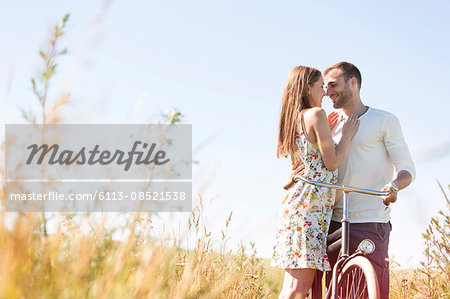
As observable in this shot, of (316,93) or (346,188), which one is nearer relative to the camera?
(346,188)

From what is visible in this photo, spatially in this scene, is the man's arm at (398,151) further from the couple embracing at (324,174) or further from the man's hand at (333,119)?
the man's hand at (333,119)

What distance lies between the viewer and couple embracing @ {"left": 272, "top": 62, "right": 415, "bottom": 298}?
311 centimetres

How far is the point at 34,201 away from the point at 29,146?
9.5 inches

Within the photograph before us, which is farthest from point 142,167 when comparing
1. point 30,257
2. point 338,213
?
point 338,213

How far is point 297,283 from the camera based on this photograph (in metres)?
3.09

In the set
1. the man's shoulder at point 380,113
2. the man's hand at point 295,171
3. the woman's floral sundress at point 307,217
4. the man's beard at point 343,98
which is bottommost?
the woman's floral sundress at point 307,217

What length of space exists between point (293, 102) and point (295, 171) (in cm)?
47

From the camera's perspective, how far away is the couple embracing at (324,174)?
3107 millimetres

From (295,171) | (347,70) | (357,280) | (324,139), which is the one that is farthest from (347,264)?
(347,70)

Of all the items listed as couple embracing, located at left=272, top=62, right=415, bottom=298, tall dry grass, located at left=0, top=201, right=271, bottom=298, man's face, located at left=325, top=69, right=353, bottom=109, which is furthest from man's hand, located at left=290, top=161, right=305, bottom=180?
tall dry grass, located at left=0, top=201, right=271, bottom=298

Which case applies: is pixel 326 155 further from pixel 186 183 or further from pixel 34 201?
pixel 34 201

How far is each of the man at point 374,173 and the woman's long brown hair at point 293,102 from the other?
0.69 feet

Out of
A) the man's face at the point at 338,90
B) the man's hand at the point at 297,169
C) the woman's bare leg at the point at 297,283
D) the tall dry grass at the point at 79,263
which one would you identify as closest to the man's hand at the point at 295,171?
the man's hand at the point at 297,169

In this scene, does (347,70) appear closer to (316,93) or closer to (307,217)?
(316,93)
